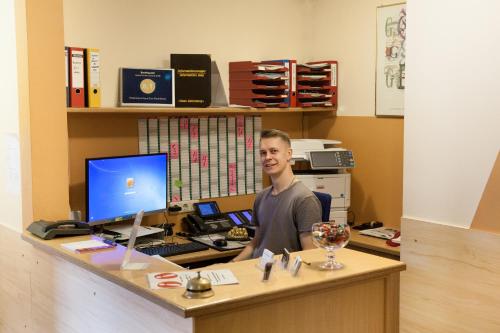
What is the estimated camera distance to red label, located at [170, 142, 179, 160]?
4254mm

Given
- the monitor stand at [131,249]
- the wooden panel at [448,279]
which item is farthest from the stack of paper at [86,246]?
the wooden panel at [448,279]

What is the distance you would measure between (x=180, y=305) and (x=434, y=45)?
1.72 meters

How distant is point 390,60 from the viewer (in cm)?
440

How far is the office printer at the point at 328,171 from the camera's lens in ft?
14.1

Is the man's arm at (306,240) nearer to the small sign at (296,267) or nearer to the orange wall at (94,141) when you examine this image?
the small sign at (296,267)

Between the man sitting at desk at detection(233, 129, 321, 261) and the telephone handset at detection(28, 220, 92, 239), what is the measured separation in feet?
2.94

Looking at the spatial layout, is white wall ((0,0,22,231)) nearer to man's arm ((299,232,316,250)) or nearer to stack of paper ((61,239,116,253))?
stack of paper ((61,239,116,253))

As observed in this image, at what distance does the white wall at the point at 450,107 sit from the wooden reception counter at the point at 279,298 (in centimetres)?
64

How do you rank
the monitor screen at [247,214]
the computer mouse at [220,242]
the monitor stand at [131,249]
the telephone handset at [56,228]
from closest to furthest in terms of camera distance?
the monitor stand at [131,249] < the telephone handset at [56,228] < the computer mouse at [220,242] < the monitor screen at [247,214]

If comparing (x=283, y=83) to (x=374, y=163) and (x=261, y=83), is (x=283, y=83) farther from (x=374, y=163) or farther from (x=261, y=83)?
(x=374, y=163)

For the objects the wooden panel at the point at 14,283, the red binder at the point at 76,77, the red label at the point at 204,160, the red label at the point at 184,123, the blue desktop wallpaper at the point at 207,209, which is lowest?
the wooden panel at the point at 14,283

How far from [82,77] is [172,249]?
109cm

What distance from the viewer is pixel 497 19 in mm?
2596

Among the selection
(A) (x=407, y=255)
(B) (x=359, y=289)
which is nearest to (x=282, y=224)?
(A) (x=407, y=255)
